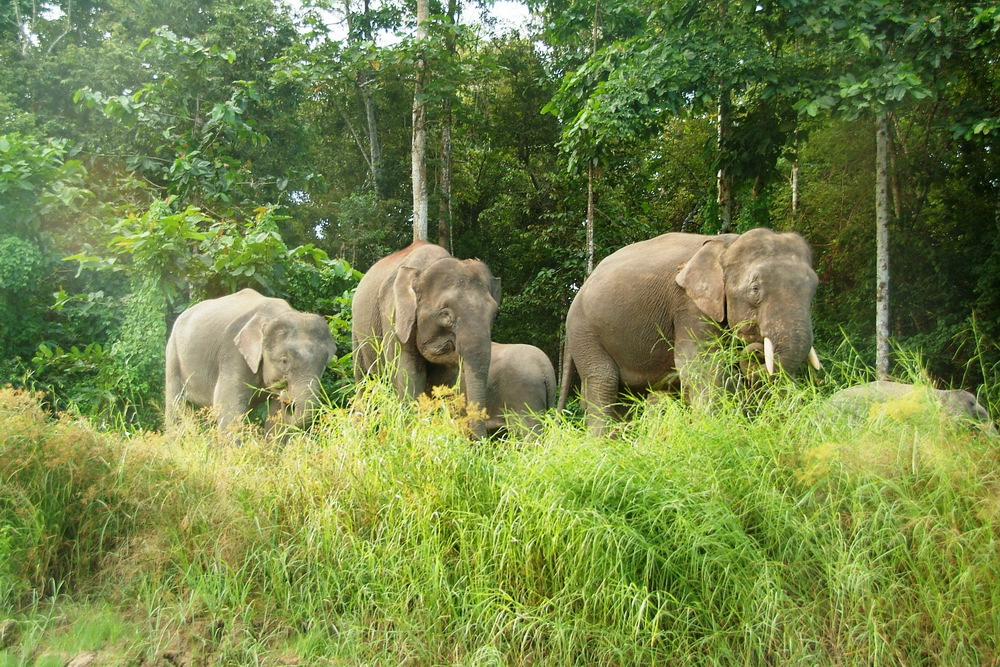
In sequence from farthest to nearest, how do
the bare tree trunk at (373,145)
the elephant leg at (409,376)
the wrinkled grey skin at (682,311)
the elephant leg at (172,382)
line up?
the bare tree trunk at (373,145) < the elephant leg at (172,382) < the elephant leg at (409,376) < the wrinkled grey skin at (682,311)

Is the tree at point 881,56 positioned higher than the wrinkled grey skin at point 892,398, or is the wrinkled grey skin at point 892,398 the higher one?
the tree at point 881,56

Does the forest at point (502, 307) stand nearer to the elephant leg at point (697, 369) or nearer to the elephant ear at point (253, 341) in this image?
the elephant leg at point (697, 369)

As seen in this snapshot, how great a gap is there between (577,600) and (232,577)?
179 centimetres

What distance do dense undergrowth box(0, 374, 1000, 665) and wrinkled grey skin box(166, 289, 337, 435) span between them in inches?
82.7

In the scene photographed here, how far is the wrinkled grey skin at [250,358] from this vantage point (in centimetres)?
801

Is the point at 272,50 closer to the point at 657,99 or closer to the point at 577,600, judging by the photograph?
the point at 657,99

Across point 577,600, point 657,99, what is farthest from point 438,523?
point 657,99

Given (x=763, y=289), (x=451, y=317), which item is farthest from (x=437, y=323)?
(x=763, y=289)

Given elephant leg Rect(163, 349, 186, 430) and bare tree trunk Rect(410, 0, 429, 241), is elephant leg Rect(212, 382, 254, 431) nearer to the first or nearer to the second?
elephant leg Rect(163, 349, 186, 430)

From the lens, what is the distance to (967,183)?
492 inches

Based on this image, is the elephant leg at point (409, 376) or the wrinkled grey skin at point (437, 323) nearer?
the wrinkled grey skin at point (437, 323)

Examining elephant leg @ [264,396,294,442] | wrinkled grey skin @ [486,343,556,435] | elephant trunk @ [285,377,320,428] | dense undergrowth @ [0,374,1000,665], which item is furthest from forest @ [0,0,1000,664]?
wrinkled grey skin @ [486,343,556,435]

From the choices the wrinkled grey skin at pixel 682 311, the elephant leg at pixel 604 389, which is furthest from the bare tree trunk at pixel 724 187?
the elephant leg at pixel 604 389

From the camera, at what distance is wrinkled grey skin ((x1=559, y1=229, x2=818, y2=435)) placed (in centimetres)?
656
